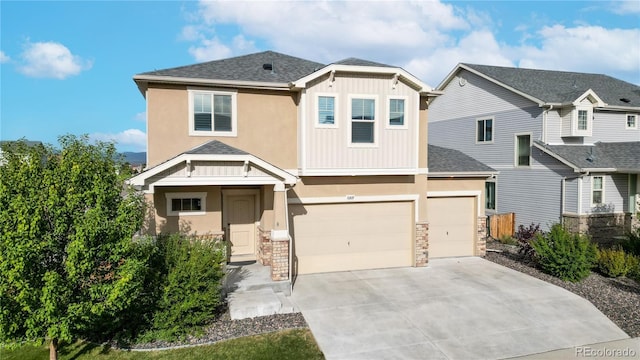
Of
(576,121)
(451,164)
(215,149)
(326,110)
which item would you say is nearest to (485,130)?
(576,121)

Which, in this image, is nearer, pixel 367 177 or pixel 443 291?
pixel 443 291

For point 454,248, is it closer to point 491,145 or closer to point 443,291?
point 443,291

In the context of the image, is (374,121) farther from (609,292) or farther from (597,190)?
(597,190)

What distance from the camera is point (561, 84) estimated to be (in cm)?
2077

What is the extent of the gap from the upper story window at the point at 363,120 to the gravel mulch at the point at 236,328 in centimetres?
548

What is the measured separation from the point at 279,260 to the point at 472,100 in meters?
→ 15.9

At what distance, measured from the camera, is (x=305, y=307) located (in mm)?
9797

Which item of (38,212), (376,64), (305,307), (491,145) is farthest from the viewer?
(491,145)

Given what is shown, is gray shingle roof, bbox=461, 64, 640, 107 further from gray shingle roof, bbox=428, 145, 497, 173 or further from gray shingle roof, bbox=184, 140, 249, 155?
gray shingle roof, bbox=184, 140, 249, 155

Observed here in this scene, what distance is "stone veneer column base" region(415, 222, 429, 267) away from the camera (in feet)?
43.7

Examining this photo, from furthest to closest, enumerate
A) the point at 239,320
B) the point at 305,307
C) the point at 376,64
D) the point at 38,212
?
the point at 376,64 → the point at 305,307 → the point at 239,320 → the point at 38,212

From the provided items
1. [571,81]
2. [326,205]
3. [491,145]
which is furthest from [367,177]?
[571,81]

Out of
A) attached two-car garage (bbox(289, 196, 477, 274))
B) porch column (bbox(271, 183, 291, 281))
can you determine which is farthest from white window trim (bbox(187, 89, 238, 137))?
attached two-car garage (bbox(289, 196, 477, 274))

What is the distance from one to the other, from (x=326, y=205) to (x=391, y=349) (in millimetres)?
5774
